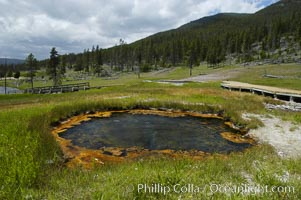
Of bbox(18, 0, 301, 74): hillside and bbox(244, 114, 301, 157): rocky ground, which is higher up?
bbox(18, 0, 301, 74): hillside

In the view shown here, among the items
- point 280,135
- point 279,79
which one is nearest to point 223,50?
point 279,79

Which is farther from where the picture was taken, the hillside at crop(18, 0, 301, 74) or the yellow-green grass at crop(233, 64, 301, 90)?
the hillside at crop(18, 0, 301, 74)

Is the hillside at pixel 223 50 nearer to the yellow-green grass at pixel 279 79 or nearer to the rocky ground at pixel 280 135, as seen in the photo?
the yellow-green grass at pixel 279 79

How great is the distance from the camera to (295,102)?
2278 centimetres

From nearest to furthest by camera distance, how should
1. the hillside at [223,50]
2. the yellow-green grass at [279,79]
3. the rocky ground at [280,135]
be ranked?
the rocky ground at [280,135]
the yellow-green grass at [279,79]
the hillside at [223,50]

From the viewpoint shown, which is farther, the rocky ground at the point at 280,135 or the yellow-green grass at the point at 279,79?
the yellow-green grass at the point at 279,79

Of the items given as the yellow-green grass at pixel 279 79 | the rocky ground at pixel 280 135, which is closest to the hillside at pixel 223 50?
the yellow-green grass at pixel 279 79

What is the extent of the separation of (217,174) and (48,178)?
15.4 ft

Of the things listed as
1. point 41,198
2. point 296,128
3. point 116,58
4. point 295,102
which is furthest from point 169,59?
point 41,198

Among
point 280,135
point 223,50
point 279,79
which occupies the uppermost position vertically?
point 223,50

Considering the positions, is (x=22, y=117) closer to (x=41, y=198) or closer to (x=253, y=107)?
(x=41, y=198)

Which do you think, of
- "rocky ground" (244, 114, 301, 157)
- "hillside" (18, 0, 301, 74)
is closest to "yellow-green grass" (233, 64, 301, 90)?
"rocky ground" (244, 114, 301, 157)

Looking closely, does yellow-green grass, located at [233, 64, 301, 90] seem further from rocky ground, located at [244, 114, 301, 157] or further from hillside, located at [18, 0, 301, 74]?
hillside, located at [18, 0, 301, 74]

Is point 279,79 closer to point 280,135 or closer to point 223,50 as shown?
point 280,135
